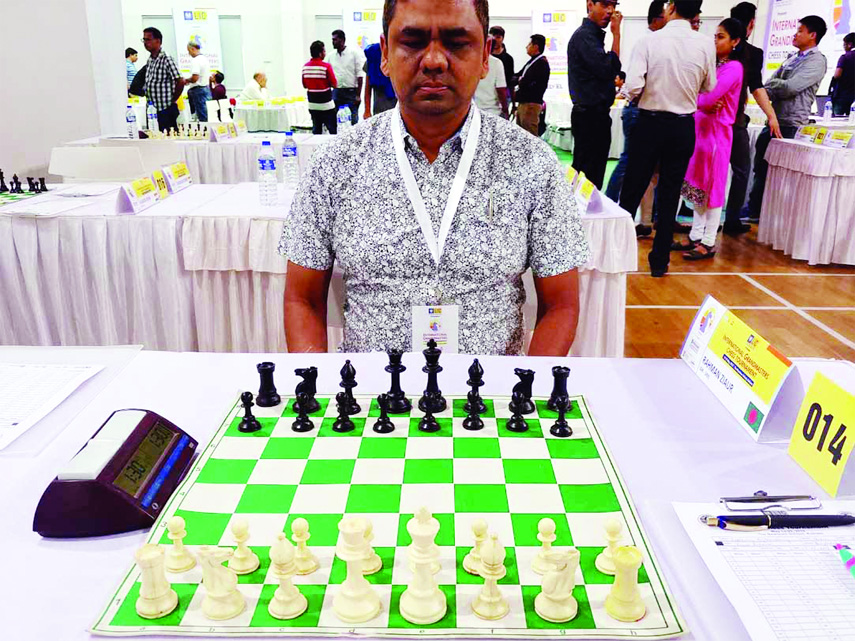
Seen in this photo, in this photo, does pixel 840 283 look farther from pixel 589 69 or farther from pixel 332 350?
pixel 332 350

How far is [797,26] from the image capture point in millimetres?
9125

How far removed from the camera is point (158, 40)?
6473 mm

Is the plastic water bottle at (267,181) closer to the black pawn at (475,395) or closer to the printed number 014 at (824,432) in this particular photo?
the black pawn at (475,395)

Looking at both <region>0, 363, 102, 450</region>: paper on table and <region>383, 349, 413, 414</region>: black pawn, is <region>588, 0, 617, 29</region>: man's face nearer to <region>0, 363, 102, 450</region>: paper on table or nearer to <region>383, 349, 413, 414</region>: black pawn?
<region>383, 349, 413, 414</region>: black pawn

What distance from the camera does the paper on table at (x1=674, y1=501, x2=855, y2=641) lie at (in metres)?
0.68

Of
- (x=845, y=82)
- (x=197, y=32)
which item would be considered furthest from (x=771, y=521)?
(x=197, y=32)

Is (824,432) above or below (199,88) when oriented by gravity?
below

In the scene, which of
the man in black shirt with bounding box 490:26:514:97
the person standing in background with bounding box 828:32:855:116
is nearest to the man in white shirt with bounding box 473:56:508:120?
the man in black shirt with bounding box 490:26:514:97

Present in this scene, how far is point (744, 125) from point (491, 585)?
5987 millimetres

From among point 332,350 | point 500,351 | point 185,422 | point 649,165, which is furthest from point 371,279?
point 649,165

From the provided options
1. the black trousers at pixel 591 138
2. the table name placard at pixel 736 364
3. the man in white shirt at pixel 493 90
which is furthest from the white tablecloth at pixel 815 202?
the table name placard at pixel 736 364

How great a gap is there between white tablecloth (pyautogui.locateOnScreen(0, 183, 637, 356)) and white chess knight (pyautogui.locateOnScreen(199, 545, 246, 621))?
7.14 ft

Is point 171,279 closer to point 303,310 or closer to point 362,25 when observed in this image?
point 303,310

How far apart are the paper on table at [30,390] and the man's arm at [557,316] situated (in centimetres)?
98
